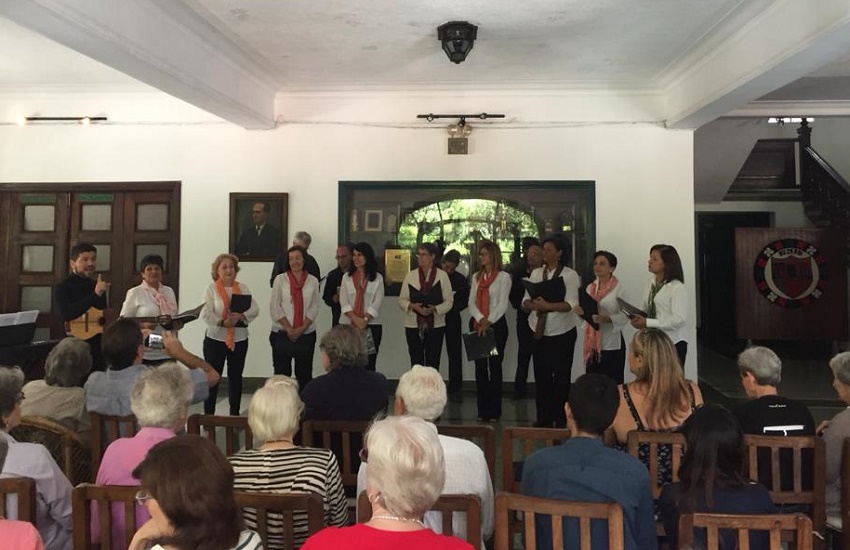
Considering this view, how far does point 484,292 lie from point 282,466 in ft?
11.8

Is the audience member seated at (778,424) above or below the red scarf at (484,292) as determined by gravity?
below

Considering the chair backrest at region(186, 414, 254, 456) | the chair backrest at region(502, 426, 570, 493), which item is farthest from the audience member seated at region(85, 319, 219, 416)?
the chair backrest at region(502, 426, 570, 493)

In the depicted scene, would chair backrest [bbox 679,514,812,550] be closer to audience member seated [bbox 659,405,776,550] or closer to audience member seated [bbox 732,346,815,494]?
audience member seated [bbox 659,405,776,550]

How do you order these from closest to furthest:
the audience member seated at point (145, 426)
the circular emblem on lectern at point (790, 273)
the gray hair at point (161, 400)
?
the audience member seated at point (145, 426) → the gray hair at point (161, 400) → the circular emblem on lectern at point (790, 273)

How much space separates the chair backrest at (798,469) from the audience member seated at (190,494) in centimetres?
176

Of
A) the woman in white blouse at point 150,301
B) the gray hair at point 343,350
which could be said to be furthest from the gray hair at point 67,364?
the woman in white blouse at point 150,301

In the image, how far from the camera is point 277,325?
534 cm

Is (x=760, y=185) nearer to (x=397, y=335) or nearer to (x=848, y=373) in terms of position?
(x=397, y=335)

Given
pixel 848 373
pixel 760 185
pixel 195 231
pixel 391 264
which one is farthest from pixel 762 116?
pixel 195 231

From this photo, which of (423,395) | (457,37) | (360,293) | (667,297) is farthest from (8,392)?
(667,297)

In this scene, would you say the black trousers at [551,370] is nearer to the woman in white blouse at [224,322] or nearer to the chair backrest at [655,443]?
the woman in white blouse at [224,322]

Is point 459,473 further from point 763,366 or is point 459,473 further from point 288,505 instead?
point 763,366

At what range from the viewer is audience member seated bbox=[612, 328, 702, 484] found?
97.1 inches

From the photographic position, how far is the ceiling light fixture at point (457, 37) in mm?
4508
